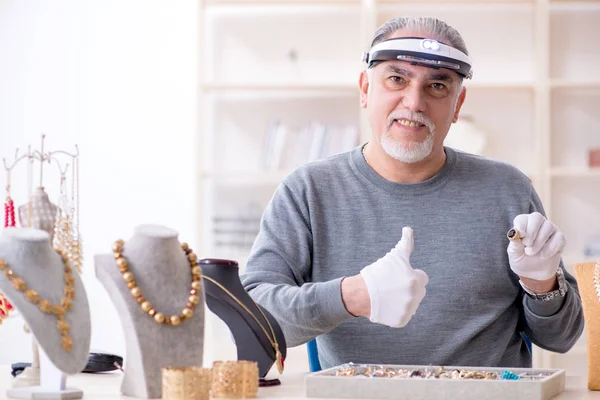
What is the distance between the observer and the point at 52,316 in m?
1.34

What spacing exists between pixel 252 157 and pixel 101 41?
0.89m

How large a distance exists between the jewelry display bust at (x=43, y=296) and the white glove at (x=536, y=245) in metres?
0.84

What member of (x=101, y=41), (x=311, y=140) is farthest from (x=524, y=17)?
(x=101, y=41)

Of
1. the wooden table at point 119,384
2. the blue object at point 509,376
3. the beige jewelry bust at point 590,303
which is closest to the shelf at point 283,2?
the beige jewelry bust at point 590,303

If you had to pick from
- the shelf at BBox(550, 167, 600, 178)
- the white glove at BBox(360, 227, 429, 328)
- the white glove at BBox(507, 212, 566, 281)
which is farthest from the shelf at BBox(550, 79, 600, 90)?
the white glove at BBox(360, 227, 429, 328)

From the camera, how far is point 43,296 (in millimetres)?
1342

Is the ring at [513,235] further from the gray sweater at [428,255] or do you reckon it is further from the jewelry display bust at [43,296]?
the jewelry display bust at [43,296]

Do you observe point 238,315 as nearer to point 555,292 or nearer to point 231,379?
point 231,379

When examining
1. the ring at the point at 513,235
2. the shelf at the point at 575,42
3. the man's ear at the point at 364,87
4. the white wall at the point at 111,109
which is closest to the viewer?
the ring at the point at 513,235

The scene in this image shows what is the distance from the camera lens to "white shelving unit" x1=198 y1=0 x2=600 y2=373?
4.20 m

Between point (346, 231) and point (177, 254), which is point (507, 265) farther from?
point (177, 254)

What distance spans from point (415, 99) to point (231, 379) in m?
0.94

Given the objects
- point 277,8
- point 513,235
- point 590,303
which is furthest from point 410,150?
point 277,8

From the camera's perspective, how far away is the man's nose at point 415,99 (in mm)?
2160
